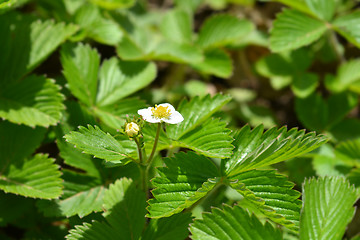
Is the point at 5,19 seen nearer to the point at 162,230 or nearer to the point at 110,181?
A: the point at 110,181

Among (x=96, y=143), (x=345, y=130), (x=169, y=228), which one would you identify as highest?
(x=345, y=130)

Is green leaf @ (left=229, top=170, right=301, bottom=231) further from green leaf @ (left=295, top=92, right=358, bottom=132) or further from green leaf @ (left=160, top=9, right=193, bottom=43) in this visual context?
green leaf @ (left=160, top=9, right=193, bottom=43)

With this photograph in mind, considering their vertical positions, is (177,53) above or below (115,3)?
below

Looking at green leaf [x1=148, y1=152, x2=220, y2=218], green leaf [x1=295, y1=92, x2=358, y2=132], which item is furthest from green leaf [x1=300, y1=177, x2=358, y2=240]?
green leaf [x1=295, y1=92, x2=358, y2=132]

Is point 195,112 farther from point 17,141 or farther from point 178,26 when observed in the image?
point 178,26

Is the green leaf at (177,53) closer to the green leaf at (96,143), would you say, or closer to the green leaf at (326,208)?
the green leaf at (96,143)

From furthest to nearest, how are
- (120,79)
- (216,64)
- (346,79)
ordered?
(216,64), (346,79), (120,79)

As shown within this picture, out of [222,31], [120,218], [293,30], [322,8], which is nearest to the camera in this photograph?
[120,218]

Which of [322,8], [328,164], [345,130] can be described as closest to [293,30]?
[322,8]
